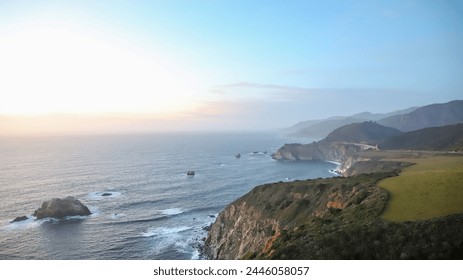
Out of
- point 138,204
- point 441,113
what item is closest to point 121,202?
point 138,204

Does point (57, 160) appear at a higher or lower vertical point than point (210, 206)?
higher

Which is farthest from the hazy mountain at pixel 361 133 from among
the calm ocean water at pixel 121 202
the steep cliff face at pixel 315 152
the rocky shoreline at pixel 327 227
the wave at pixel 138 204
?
the wave at pixel 138 204

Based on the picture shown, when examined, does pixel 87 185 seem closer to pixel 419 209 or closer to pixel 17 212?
pixel 17 212

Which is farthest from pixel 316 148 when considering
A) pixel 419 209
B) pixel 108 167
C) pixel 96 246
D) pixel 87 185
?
pixel 419 209

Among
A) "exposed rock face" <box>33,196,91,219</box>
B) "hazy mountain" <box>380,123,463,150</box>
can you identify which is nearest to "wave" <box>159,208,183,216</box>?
"exposed rock face" <box>33,196,91,219</box>

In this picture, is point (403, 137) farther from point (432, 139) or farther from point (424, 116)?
point (424, 116)
